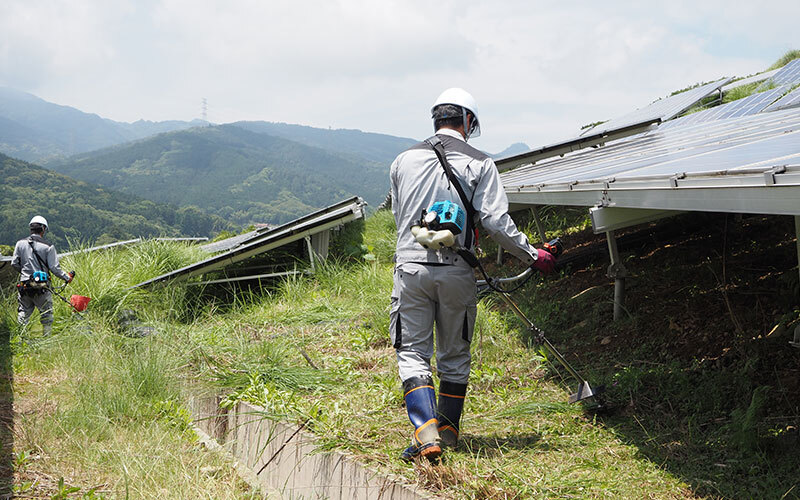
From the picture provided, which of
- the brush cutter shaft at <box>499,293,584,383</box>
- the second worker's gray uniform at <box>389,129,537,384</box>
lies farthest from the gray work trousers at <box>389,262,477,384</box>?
the brush cutter shaft at <box>499,293,584,383</box>

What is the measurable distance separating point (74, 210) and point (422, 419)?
10368 cm

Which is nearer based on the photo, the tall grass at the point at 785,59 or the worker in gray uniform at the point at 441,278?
the worker in gray uniform at the point at 441,278

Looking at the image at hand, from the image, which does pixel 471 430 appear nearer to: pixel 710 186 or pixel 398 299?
pixel 398 299

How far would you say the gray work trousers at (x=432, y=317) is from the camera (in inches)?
132

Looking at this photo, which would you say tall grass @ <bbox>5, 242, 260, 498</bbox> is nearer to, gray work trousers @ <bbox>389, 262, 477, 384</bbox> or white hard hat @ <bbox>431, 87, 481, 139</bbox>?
gray work trousers @ <bbox>389, 262, 477, 384</bbox>

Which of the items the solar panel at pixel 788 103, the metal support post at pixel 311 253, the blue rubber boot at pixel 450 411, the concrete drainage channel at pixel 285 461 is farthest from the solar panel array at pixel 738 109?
the concrete drainage channel at pixel 285 461

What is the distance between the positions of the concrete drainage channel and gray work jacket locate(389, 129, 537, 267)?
1205 millimetres

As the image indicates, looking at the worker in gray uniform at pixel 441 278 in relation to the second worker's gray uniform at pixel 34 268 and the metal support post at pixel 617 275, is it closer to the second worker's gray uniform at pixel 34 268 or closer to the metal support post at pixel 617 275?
the metal support post at pixel 617 275

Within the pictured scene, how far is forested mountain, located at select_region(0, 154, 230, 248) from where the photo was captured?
8800cm

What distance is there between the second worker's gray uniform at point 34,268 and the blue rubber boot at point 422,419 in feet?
22.9

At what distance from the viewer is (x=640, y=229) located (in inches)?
303

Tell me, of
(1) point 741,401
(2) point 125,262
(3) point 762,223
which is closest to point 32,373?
(2) point 125,262

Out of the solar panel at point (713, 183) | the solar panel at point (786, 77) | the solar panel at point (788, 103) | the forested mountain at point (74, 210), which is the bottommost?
the solar panel at point (713, 183)

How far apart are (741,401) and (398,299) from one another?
7.32 feet
